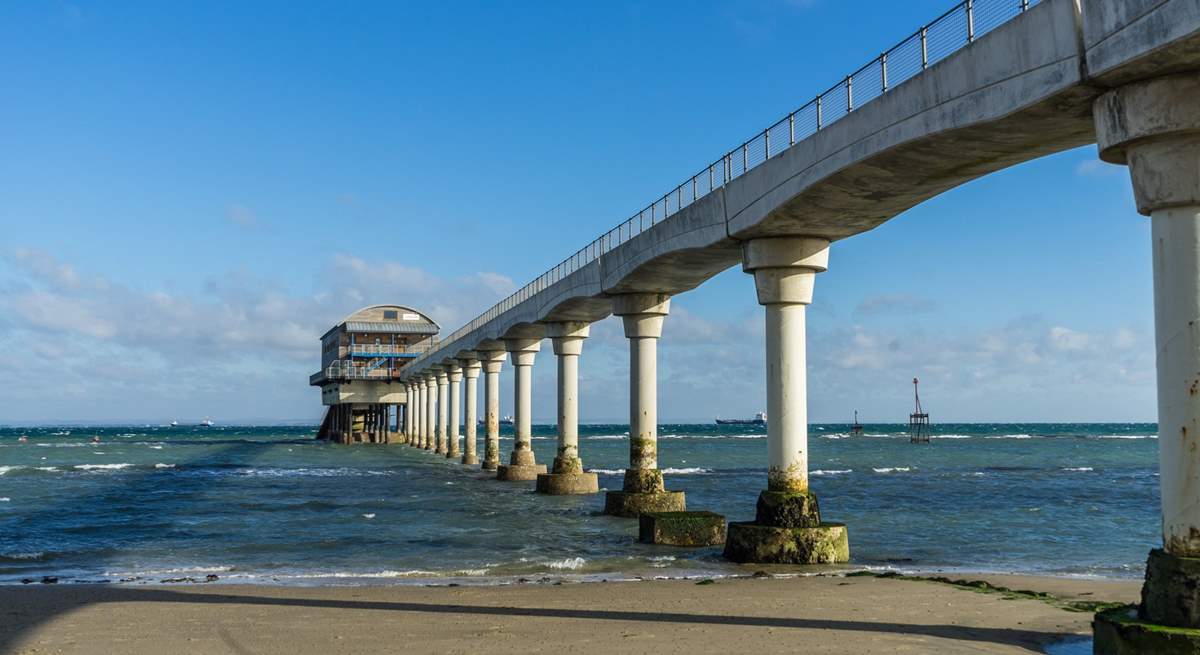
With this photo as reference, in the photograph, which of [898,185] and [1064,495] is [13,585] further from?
[1064,495]

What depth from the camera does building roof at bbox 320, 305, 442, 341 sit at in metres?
89.1

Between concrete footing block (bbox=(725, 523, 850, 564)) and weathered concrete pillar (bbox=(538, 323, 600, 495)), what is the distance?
1678cm

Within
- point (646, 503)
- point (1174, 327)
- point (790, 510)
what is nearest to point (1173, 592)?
point (1174, 327)

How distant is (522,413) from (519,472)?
2603mm

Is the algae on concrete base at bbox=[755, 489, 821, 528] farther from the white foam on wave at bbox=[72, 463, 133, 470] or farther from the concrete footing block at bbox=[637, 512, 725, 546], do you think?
the white foam on wave at bbox=[72, 463, 133, 470]

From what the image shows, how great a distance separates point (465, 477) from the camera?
1861 inches

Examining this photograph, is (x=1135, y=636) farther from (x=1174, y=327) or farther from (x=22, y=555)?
(x=22, y=555)

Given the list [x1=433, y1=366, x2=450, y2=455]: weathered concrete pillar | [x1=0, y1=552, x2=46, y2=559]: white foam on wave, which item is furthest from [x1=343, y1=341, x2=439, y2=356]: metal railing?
[x1=0, y1=552, x2=46, y2=559]: white foam on wave

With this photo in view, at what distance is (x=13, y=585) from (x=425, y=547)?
8.12 m

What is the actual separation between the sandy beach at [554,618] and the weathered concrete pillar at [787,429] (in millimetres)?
1961

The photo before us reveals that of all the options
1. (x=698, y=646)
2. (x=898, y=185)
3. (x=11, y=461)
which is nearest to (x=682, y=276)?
(x=898, y=185)

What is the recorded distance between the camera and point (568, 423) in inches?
1400

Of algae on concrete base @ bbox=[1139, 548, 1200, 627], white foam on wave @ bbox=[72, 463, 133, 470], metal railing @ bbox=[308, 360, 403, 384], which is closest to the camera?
algae on concrete base @ bbox=[1139, 548, 1200, 627]

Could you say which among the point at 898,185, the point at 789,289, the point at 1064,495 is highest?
the point at 898,185
